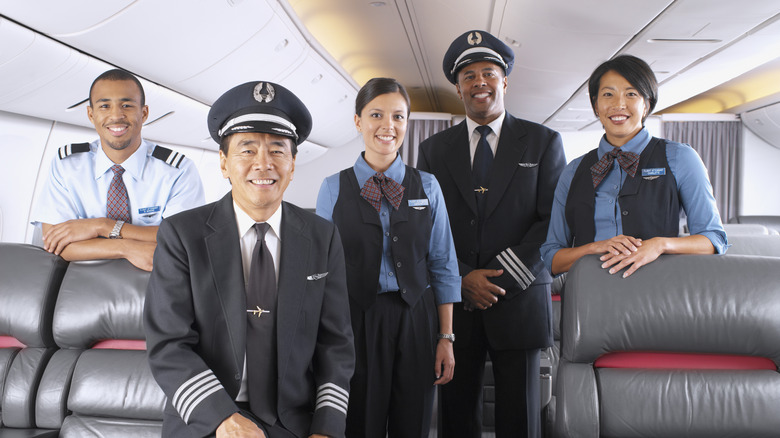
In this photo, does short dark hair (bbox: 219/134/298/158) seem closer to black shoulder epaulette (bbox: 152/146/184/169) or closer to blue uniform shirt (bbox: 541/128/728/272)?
black shoulder epaulette (bbox: 152/146/184/169)

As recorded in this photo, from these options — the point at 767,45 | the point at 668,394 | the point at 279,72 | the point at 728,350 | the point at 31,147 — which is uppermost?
the point at 767,45

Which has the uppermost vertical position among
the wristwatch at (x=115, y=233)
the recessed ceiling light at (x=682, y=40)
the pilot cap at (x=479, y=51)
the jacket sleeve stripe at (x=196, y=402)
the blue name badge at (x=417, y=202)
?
the recessed ceiling light at (x=682, y=40)

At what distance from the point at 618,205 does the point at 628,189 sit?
0.08 meters

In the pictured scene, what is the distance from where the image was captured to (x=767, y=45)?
6.28 m

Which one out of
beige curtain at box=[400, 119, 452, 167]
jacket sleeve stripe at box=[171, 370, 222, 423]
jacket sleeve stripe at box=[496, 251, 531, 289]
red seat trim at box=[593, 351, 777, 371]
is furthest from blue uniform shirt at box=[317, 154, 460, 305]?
beige curtain at box=[400, 119, 452, 167]

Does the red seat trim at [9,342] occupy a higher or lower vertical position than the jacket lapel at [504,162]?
lower

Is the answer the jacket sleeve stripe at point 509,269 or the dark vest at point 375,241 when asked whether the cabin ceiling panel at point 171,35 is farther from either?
the jacket sleeve stripe at point 509,269

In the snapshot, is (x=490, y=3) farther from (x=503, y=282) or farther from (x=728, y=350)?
(x=728, y=350)

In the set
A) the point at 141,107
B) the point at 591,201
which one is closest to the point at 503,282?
the point at 591,201

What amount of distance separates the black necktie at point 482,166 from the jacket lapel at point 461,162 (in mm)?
35

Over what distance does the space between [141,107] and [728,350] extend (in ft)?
9.31

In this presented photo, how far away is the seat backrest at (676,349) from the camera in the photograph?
1.89 meters

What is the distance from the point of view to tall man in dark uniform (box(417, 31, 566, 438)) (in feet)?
8.63

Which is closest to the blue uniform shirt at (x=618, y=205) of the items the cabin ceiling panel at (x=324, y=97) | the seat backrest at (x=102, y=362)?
the seat backrest at (x=102, y=362)
